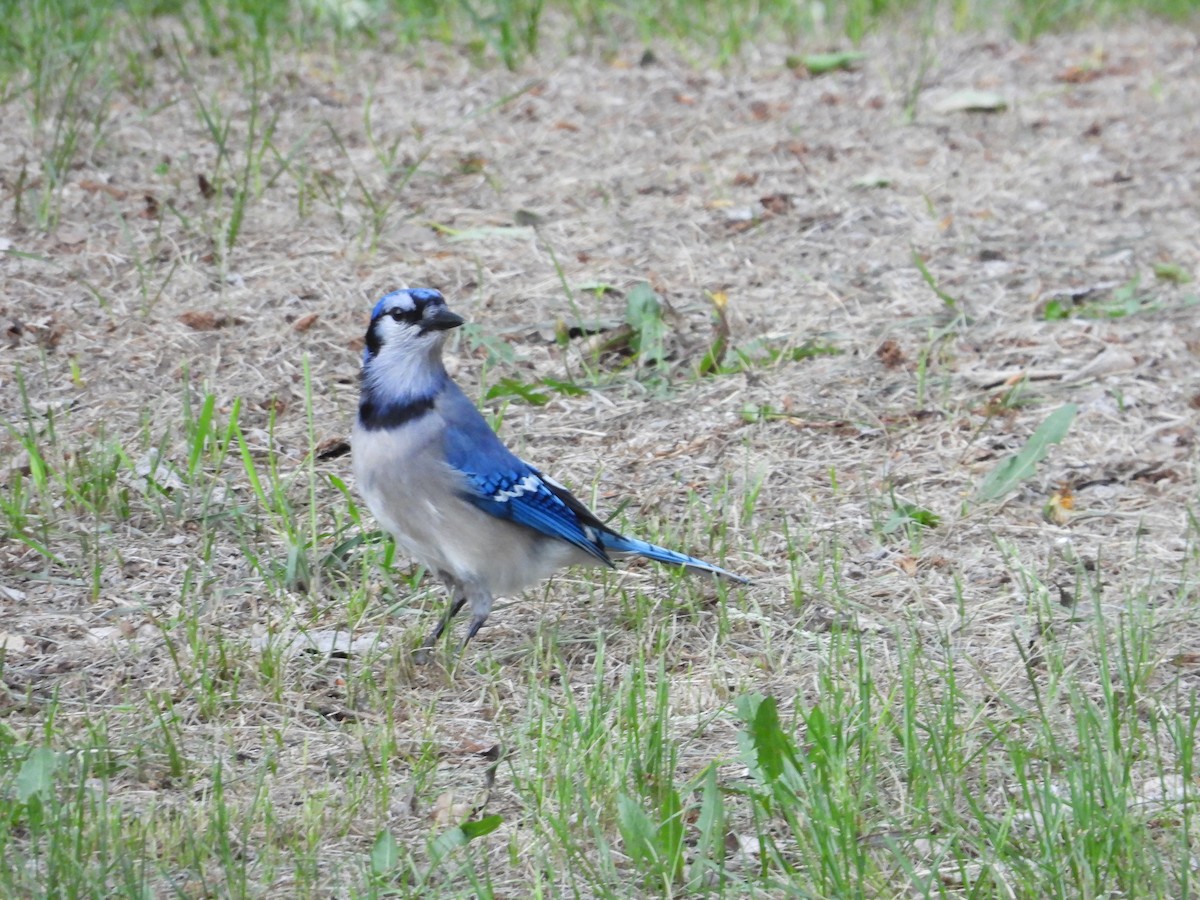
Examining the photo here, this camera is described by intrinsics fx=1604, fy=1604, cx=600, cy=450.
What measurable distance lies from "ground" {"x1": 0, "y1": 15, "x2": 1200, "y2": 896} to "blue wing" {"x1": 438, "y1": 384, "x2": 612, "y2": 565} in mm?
202

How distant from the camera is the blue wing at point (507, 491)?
353 cm

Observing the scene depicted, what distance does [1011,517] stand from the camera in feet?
13.2

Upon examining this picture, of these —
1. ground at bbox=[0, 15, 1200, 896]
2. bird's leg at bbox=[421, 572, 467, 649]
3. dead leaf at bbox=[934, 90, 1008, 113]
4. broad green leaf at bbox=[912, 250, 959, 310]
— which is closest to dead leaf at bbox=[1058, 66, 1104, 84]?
ground at bbox=[0, 15, 1200, 896]

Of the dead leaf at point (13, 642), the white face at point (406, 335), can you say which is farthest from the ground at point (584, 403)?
the white face at point (406, 335)

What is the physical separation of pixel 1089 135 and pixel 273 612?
4304mm

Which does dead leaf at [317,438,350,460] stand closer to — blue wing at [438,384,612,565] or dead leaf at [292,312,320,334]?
dead leaf at [292,312,320,334]

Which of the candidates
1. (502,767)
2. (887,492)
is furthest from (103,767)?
(887,492)

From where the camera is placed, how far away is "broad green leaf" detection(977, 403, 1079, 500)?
13.5ft

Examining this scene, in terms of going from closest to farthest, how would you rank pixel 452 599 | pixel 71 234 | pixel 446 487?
1. pixel 446 487
2. pixel 452 599
3. pixel 71 234

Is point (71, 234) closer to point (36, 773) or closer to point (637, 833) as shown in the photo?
point (36, 773)

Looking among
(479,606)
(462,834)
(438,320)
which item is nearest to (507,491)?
(479,606)

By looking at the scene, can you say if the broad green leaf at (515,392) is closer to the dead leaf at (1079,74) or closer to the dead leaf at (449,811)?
the dead leaf at (449,811)

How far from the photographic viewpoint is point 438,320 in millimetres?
3523

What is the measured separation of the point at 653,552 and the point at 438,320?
0.70m
